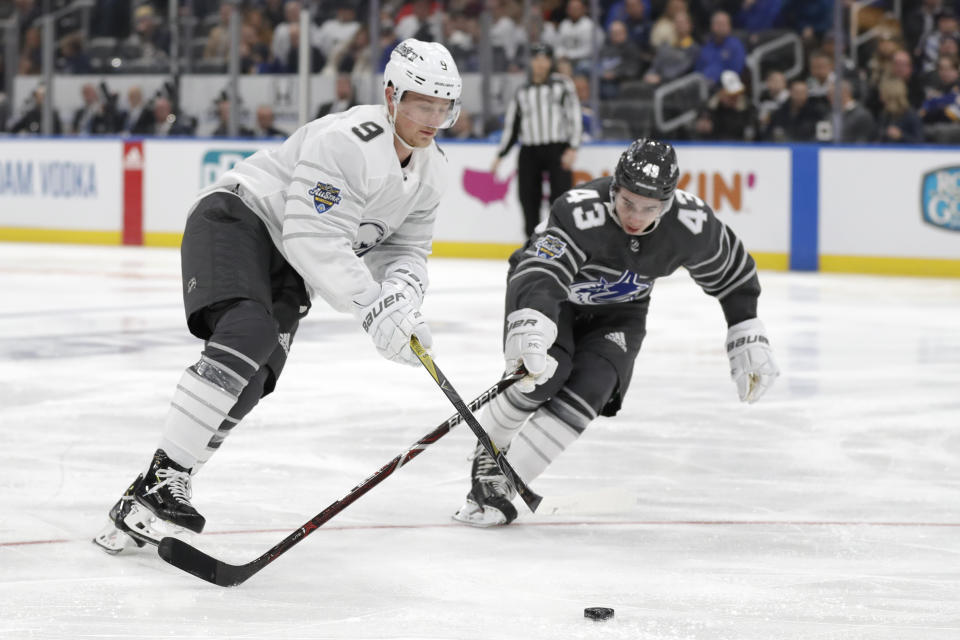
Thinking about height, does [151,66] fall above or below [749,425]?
above

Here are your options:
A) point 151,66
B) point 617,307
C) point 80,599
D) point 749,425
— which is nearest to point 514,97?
point 151,66

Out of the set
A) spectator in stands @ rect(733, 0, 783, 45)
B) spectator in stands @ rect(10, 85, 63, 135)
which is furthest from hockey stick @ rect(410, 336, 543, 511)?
spectator in stands @ rect(10, 85, 63, 135)

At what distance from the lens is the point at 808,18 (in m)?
10.4

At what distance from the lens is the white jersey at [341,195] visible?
2.94 metres

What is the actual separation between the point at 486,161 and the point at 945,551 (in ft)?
26.1

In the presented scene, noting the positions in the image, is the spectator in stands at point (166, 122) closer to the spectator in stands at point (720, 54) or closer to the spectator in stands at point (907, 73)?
the spectator in stands at point (720, 54)

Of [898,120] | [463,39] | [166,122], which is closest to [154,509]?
[898,120]

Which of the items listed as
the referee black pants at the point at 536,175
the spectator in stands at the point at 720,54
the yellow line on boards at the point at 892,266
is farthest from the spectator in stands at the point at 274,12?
the yellow line on boards at the point at 892,266

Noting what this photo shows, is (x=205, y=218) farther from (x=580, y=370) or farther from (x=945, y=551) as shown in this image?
(x=945, y=551)

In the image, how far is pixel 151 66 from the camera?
39.6 feet

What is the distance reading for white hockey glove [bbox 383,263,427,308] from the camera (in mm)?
3094

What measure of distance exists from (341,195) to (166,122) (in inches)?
366

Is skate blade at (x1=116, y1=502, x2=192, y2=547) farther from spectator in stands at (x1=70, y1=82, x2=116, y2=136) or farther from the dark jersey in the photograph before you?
spectator in stands at (x1=70, y1=82, x2=116, y2=136)

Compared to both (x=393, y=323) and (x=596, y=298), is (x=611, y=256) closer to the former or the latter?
(x=596, y=298)
